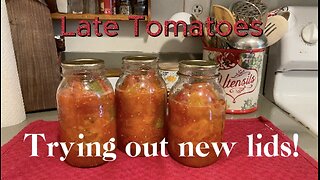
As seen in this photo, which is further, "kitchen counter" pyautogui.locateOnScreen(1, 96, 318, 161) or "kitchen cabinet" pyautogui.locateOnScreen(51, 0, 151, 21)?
"kitchen cabinet" pyautogui.locateOnScreen(51, 0, 151, 21)

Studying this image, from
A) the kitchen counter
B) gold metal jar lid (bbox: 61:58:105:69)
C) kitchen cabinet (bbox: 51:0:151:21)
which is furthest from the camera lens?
kitchen cabinet (bbox: 51:0:151:21)

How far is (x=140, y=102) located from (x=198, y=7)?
498 mm

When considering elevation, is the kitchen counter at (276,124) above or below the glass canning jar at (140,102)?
below

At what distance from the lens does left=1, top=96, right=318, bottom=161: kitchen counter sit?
62cm

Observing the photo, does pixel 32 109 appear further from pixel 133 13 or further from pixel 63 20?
pixel 133 13

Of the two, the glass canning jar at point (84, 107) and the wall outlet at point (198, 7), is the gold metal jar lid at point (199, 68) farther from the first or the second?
the wall outlet at point (198, 7)

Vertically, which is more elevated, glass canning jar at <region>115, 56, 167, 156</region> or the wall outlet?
the wall outlet

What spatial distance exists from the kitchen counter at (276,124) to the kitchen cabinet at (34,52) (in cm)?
4

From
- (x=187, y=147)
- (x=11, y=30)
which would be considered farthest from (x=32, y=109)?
(x=187, y=147)

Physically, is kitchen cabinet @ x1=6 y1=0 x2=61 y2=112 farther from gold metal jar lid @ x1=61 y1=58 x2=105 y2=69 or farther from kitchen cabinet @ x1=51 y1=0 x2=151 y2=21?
gold metal jar lid @ x1=61 y1=58 x2=105 y2=69

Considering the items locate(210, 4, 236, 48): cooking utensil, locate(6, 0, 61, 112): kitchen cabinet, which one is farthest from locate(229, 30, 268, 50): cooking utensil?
locate(6, 0, 61, 112): kitchen cabinet

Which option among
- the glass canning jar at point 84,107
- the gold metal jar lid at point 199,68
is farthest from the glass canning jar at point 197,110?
the glass canning jar at point 84,107

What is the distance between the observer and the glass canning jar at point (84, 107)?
493mm

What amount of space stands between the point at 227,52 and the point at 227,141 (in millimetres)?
233
